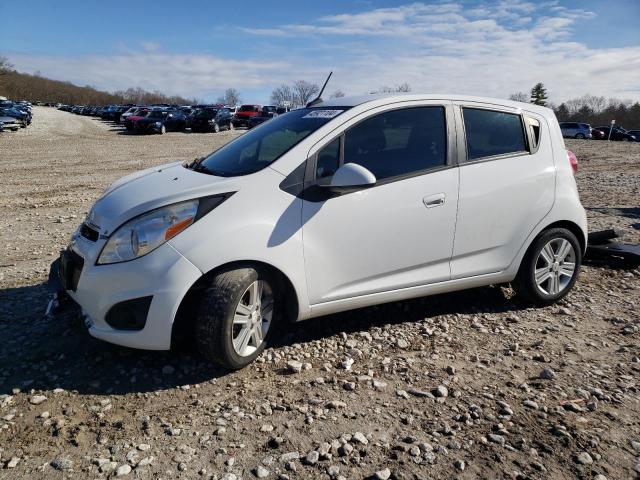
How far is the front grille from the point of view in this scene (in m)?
3.19

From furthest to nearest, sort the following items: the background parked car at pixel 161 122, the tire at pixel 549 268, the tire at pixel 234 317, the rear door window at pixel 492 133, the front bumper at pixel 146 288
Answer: the background parked car at pixel 161 122 < the tire at pixel 549 268 < the rear door window at pixel 492 133 < the tire at pixel 234 317 < the front bumper at pixel 146 288

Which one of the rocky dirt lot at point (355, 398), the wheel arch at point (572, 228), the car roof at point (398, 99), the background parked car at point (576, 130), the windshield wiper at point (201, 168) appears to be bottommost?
the rocky dirt lot at point (355, 398)

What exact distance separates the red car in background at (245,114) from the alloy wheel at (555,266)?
3507 cm

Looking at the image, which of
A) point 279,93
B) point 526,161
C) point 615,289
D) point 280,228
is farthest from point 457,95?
point 279,93

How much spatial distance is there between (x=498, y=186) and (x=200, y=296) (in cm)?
245

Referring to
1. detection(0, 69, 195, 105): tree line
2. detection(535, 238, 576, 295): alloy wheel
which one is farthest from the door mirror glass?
detection(0, 69, 195, 105): tree line

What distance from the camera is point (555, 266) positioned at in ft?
14.2

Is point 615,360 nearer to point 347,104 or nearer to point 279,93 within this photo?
point 347,104

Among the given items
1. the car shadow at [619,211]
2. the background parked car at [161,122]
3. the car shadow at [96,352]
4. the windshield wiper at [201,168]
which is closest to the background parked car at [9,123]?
the background parked car at [161,122]

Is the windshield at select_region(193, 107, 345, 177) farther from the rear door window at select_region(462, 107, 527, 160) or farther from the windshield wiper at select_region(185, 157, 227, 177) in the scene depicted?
the rear door window at select_region(462, 107, 527, 160)

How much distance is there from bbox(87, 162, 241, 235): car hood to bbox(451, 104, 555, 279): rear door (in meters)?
1.84

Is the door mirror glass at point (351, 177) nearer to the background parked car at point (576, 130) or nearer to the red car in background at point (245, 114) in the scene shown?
the red car in background at point (245, 114)

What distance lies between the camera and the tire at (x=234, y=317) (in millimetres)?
2998

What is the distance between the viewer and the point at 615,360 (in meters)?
3.51
